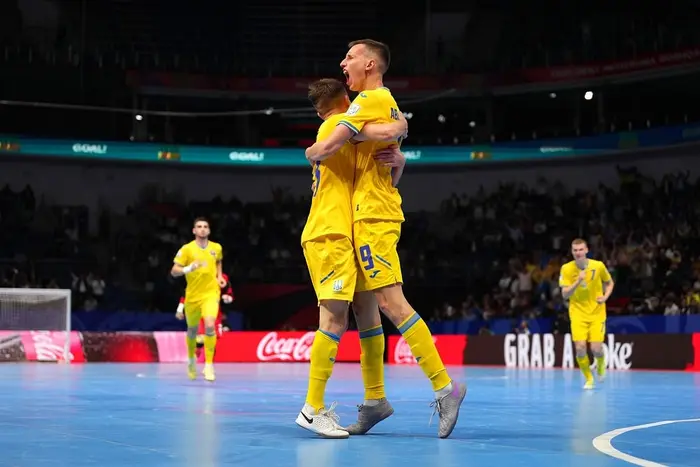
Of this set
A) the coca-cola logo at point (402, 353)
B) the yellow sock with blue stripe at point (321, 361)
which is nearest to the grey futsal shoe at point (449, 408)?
the yellow sock with blue stripe at point (321, 361)

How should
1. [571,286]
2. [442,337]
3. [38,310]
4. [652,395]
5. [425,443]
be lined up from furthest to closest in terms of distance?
1. [442,337]
2. [38,310]
3. [571,286]
4. [652,395]
5. [425,443]

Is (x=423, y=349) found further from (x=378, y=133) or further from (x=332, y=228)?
(x=378, y=133)

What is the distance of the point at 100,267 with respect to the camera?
3712 cm

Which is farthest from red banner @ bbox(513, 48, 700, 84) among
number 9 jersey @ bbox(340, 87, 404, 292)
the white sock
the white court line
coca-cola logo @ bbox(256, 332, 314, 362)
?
the white sock

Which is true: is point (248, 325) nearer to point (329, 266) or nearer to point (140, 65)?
point (140, 65)

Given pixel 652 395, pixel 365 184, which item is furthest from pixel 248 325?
pixel 365 184

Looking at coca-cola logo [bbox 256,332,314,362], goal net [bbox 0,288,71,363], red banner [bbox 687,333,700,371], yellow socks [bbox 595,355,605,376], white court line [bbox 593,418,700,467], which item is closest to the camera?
white court line [bbox 593,418,700,467]

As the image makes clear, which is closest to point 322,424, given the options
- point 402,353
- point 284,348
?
point 402,353

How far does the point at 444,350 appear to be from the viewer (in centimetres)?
2962

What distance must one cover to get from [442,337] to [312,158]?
76.5 ft

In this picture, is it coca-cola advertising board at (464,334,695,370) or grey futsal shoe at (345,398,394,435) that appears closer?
grey futsal shoe at (345,398,394,435)

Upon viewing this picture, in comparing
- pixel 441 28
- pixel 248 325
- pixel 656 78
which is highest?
pixel 441 28

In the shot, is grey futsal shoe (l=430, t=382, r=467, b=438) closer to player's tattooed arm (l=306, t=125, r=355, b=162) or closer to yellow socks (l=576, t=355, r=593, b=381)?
player's tattooed arm (l=306, t=125, r=355, b=162)

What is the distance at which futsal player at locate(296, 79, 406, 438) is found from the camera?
23.5 feet
